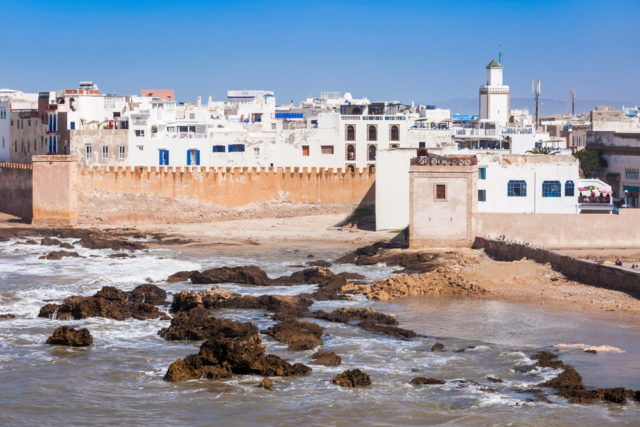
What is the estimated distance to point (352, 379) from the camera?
17625 millimetres

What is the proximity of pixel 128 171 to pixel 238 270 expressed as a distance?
16926 mm

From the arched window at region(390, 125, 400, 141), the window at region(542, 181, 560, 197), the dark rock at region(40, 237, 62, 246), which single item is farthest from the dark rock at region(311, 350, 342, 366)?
the arched window at region(390, 125, 400, 141)

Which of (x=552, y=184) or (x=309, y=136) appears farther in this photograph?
(x=309, y=136)

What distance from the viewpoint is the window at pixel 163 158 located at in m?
48.4

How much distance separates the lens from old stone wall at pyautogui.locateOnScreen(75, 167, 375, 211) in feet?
145

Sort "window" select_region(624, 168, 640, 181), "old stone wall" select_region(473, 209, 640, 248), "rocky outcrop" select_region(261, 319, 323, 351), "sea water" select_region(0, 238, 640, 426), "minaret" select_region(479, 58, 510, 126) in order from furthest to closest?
"minaret" select_region(479, 58, 510, 126) → "window" select_region(624, 168, 640, 181) → "old stone wall" select_region(473, 209, 640, 248) → "rocky outcrop" select_region(261, 319, 323, 351) → "sea water" select_region(0, 238, 640, 426)

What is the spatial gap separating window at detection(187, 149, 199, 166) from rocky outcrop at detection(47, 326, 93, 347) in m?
27.9

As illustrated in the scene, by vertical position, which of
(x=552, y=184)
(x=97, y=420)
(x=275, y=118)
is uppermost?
(x=275, y=118)

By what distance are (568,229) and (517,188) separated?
4222 mm

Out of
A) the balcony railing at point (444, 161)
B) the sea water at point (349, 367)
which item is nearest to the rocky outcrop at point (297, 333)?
the sea water at point (349, 367)

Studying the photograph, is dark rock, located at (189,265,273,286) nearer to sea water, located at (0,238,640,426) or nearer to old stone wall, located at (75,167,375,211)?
sea water, located at (0,238,640,426)

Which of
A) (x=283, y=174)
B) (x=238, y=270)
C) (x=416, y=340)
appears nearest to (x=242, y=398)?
(x=416, y=340)

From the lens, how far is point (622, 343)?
65.1ft

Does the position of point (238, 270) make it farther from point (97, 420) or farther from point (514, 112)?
point (514, 112)
